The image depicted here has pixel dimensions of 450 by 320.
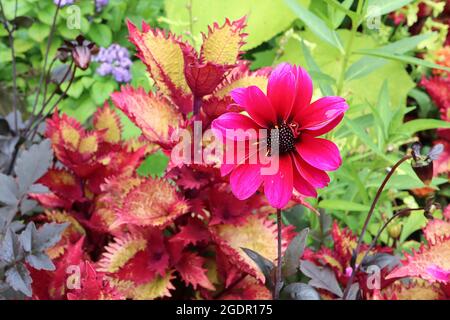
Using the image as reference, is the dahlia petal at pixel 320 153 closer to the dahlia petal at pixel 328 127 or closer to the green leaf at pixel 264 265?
the dahlia petal at pixel 328 127

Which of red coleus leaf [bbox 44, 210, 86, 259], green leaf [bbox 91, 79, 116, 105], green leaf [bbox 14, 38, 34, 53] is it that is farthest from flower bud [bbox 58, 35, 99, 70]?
green leaf [bbox 14, 38, 34, 53]

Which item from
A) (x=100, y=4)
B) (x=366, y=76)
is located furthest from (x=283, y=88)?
(x=100, y=4)

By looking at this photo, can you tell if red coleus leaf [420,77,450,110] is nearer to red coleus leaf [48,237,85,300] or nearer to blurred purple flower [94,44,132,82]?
blurred purple flower [94,44,132,82]

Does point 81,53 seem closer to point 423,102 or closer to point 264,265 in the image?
point 264,265

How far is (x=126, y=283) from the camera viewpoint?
0.67m

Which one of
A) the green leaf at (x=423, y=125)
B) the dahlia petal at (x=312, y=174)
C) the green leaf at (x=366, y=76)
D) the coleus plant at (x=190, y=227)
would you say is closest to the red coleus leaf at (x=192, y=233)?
the coleus plant at (x=190, y=227)

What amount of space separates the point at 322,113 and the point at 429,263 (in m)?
0.23

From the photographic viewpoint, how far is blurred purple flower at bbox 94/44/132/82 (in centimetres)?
130

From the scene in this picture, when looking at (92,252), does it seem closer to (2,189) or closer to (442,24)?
(2,189)

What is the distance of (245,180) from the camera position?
0.50 metres

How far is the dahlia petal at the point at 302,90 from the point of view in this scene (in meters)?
0.49

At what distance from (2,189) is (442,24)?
3.40 ft

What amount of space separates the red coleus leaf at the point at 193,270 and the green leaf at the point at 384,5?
417mm
